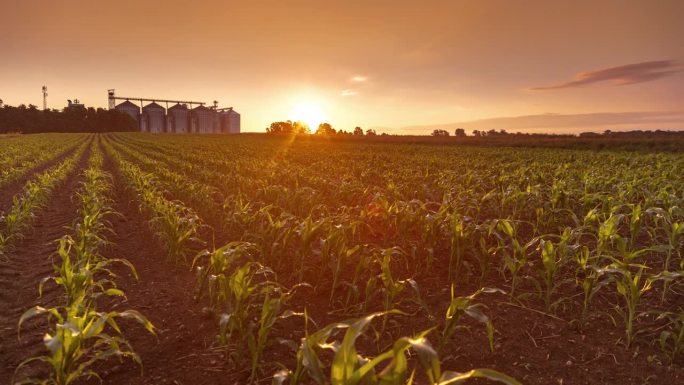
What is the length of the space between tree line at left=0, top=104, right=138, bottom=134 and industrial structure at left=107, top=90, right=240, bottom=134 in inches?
653

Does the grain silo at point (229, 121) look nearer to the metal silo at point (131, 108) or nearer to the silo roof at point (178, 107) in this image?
the silo roof at point (178, 107)

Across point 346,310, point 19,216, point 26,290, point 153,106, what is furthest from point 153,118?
point 346,310

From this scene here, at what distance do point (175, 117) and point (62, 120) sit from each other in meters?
32.6

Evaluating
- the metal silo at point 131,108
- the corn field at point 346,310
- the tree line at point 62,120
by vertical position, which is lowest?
the corn field at point 346,310

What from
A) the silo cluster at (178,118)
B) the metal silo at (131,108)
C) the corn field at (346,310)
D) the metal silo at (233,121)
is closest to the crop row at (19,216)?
the corn field at (346,310)

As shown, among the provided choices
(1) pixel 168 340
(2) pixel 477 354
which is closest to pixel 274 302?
(1) pixel 168 340

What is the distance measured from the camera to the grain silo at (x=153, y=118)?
125963 mm

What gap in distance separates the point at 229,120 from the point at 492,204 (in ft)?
456

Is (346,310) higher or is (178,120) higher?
(178,120)

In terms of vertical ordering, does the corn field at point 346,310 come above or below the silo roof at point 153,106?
below

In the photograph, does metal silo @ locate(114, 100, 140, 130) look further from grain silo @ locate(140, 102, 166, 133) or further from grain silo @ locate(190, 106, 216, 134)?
grain silo @ locate(190, 106, 216, 134)

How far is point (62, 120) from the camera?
3999 inches

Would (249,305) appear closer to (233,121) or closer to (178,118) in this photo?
(178,118)

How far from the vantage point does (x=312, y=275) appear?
16.9 feet
